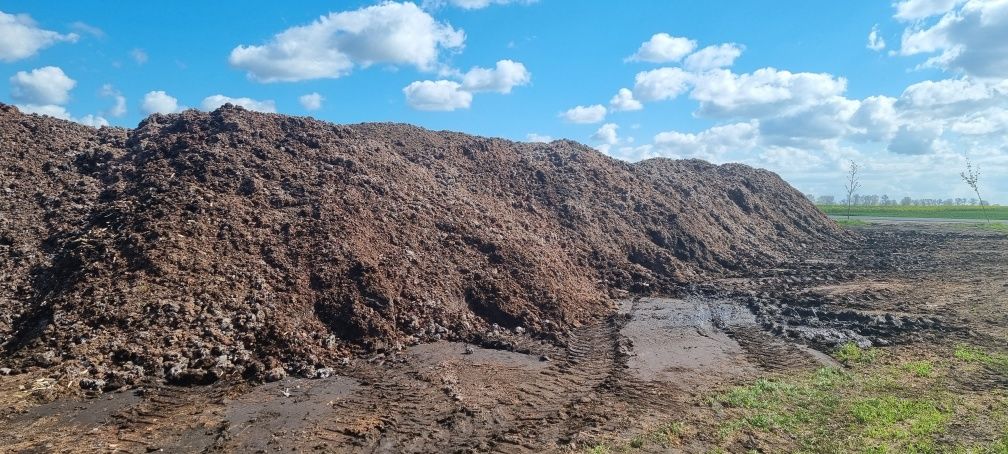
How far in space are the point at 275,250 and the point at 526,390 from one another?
609cm

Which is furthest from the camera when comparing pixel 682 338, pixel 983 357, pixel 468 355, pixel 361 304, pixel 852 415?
pixel 682 338

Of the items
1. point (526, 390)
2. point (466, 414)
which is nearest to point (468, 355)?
point (526, 390)

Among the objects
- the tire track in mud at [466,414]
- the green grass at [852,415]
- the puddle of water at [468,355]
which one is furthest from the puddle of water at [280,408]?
the green grass at [852,415]

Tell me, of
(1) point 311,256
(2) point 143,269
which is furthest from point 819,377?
(2) point 143,269

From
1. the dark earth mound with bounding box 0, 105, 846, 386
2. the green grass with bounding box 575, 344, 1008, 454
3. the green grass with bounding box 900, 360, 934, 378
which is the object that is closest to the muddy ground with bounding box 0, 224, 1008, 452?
the green grass with bounding box 575, 344, 1008, 454

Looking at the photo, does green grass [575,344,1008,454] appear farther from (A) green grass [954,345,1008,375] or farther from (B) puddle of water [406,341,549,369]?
(B) puddle of water [406,341,549,369]

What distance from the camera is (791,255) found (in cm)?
2281

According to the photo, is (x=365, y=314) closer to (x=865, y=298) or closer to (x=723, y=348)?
(x=723, y=348)

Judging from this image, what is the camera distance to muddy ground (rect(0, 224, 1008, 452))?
646 centimetres

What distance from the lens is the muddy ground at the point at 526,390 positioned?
646 centimetres

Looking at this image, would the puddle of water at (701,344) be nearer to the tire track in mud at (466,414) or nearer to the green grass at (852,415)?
the green grass at (852,415)

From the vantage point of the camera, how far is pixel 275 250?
434 inches

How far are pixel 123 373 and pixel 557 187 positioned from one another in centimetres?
1524

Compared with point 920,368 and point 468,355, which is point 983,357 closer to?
point 920,368
